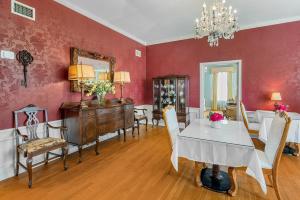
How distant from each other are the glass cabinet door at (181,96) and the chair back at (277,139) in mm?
3193

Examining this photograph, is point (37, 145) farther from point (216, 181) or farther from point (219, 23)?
point (219, 23)

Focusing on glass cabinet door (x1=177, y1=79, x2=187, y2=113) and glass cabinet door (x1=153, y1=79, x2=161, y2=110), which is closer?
glass cabinet door (x1=177, y1=79, x2=187, y2=113)

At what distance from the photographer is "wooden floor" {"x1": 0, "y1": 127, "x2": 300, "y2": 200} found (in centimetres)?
200

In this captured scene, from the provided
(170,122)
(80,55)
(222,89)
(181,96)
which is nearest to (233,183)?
(170,122)

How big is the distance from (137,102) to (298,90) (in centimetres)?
443

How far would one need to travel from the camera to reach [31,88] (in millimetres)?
2719

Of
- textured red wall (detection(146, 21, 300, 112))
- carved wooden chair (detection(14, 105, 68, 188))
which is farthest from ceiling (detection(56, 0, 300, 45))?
carved wooden chair (detection(14, 105, 68, 188))

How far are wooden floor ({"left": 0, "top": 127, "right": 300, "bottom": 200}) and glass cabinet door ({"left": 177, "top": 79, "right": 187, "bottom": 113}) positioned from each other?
7.18 ft

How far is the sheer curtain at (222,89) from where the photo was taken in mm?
8438

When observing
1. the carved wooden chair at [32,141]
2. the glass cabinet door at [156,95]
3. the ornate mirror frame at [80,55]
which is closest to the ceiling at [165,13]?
the ornate mirror frame at [80,55]

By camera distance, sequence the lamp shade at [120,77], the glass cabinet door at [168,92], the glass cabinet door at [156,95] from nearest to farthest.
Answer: the lamp shade at [120,77], the glass cabinet door at [168,92], the glass cabinet door at [156,95]

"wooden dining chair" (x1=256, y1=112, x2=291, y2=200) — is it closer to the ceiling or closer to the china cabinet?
the ceiling

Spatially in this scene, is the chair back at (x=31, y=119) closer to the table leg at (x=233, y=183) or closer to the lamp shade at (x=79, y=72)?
the lamp shade at (x=79, y=72)

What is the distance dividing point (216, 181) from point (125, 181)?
4.16 ft
